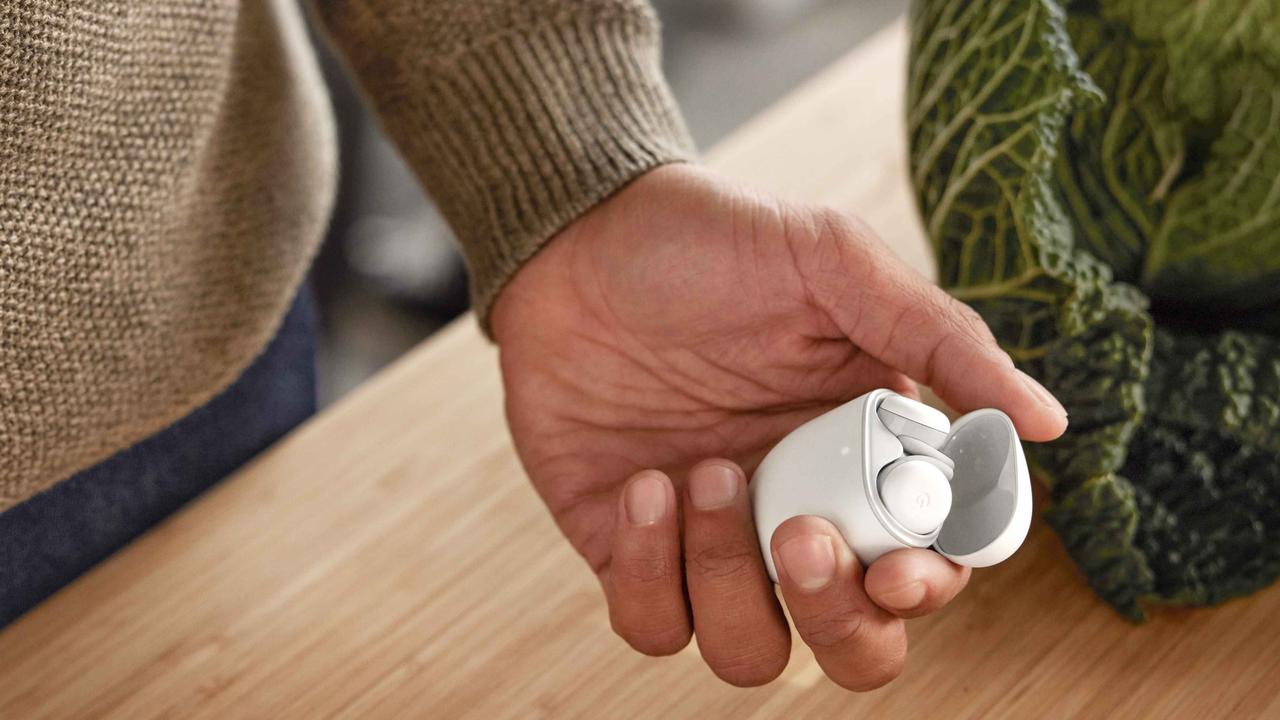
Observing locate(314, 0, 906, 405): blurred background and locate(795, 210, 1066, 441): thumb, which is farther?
locate(314, 0, 906, 405): blurred background

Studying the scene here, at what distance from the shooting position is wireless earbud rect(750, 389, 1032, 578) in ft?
2.12

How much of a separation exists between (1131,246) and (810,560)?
49 cm

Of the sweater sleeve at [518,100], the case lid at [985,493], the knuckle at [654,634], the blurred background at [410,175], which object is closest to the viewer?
the case lid at [985,493]

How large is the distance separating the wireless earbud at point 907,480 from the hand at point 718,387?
2cm

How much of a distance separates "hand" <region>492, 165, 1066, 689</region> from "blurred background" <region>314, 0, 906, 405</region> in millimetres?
1143

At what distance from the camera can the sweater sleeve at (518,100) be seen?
0.89 meters

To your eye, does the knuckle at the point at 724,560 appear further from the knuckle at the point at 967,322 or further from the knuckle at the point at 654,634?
the knuckle at the point at 967,322

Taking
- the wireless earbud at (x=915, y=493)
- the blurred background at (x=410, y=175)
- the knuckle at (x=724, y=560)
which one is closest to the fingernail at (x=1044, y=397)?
the wireless earbud at (x=915, y=493)

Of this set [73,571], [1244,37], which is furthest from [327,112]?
[1244,37]

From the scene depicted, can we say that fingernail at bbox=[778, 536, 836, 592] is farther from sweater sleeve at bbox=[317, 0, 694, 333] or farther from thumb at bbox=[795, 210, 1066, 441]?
sweater sleeve at bbox=[317, 0, 694, 333]

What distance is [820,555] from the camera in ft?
2.12

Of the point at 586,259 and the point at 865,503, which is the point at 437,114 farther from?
the point at 865,503

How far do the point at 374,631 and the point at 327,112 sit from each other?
493mm

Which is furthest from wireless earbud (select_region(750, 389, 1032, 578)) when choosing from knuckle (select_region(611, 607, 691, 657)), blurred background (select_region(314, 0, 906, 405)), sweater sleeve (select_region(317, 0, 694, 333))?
blurred background (select_region(314, 0, 906, 405))
